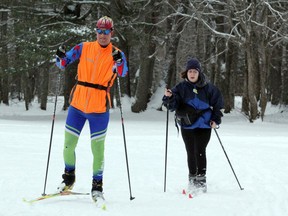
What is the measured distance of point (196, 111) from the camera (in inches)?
231

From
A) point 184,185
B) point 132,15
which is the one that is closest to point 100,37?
point 184,185

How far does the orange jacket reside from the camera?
17.0 feet

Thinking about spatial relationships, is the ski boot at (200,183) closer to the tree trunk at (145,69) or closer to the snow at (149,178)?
the snow at (149,178)

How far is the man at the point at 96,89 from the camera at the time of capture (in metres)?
5.19

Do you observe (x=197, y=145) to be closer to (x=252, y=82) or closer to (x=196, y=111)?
(x=196, y=111)

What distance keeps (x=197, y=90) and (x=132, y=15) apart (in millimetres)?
14380

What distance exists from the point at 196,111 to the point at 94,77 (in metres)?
1.51

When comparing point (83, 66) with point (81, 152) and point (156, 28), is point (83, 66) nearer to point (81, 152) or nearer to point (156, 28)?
point (81, 152)

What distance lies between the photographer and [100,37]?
5258 mm

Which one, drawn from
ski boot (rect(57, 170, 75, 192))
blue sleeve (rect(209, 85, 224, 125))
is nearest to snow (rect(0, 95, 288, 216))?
ski boot (rect(57, 170, 75, 192))

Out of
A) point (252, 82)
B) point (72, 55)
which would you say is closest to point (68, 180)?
point (72, 55)

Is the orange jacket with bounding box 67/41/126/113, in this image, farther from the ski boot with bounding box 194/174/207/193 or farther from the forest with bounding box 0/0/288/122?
the forest with bounding box 0/0/288/122

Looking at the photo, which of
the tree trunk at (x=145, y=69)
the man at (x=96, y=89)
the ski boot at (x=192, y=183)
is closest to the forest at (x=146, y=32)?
the tree trunk at (x=145, y=69)

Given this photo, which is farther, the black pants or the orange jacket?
the black pants
